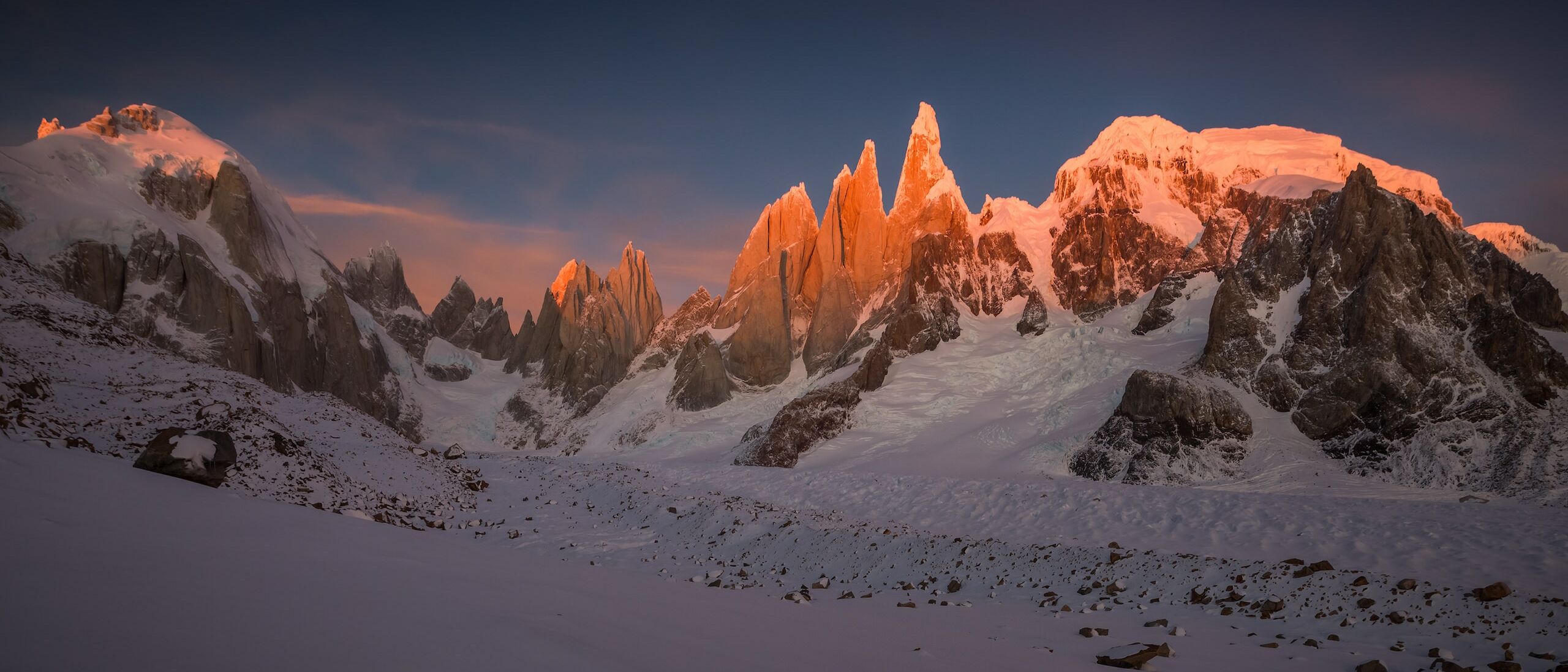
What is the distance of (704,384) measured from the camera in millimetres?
85562

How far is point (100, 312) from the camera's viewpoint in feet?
92.2

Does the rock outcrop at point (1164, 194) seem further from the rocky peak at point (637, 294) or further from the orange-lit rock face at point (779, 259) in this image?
the rocky peak at point (637, 294)

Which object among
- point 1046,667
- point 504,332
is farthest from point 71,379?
point 504,332

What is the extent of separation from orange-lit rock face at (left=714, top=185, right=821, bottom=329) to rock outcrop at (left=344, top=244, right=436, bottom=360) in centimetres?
5063

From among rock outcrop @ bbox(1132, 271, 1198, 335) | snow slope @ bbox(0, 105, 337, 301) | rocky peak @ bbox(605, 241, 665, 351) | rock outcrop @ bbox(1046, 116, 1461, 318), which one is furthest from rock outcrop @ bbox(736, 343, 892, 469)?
rocky peak @ bbox(605, 241, 665, 351)

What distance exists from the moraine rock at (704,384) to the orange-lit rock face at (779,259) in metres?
10.5

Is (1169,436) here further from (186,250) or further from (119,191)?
(119,191)

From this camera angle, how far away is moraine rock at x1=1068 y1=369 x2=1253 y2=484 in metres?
35.9

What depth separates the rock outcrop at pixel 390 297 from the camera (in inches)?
4611

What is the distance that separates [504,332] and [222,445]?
12944 centimetres

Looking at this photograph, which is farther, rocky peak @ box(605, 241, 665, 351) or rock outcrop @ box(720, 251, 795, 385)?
rocky peak @ box(605, 241, 665, 351)

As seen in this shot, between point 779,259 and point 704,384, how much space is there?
79.0ft

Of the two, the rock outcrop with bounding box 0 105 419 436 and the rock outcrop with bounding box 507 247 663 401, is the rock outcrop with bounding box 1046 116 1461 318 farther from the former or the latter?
the rock outcrop with bounding box 0 105 419 436

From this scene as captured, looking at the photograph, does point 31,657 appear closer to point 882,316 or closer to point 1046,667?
point 1046,667
